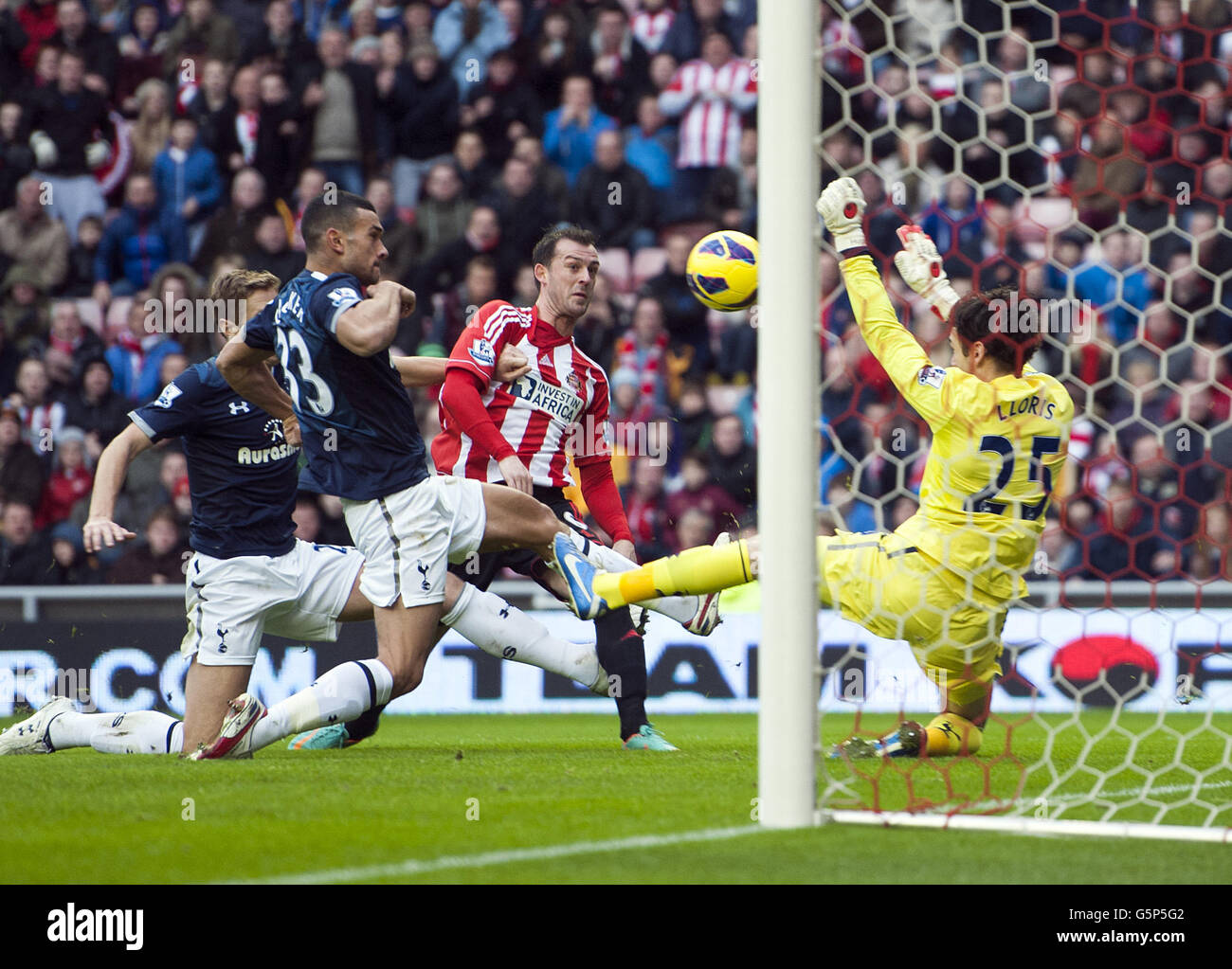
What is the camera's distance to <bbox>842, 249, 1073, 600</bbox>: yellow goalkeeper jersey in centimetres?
554

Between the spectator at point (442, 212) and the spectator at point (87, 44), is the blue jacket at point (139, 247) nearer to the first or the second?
the spectator at point (87, 44)

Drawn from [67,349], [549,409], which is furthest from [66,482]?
[549,409]

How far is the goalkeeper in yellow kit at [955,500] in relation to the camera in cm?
552

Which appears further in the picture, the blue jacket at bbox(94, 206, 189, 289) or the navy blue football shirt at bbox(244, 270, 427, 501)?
the blue jacket at bbox(94, 206, 189, 289)

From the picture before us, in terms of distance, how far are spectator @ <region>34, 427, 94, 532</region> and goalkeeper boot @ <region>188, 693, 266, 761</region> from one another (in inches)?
223

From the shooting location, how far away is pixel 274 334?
5.75 m

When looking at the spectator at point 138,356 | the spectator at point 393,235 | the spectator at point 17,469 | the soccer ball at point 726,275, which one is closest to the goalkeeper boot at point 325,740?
the soccer ball at point 726,275

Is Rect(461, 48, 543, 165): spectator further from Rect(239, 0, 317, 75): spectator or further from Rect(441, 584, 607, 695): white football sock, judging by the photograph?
Rect(441, 584, 607, 695): white football sock

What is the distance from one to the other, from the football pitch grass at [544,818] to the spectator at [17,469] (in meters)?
4.93

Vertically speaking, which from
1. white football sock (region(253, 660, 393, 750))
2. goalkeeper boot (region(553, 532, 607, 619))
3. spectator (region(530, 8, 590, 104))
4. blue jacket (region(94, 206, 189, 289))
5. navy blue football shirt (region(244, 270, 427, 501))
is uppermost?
spectator (region(530, 8, 590, 104))

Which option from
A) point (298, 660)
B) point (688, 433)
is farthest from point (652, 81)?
point (298, 660)

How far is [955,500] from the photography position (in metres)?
5.77

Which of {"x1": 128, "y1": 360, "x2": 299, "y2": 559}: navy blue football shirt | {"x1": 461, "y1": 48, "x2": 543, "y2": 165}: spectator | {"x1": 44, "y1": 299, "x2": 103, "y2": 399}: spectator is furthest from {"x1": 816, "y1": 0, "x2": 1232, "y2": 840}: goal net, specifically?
{"x1": 44, "y1": 299, "x2": 103, "y2": 399}: spectator

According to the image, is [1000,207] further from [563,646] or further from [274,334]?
[274,334]
